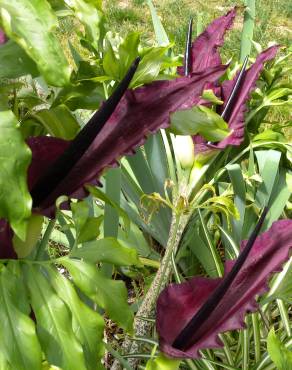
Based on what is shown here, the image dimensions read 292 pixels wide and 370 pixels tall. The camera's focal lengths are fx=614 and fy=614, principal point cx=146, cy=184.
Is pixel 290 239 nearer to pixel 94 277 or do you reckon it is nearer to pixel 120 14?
A: pixel 94 277

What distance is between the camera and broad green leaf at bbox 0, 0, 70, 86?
50 cm

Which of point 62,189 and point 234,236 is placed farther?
point 234,236

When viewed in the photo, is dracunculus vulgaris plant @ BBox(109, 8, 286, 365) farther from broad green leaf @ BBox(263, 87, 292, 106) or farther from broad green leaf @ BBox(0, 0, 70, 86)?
broad green leaf @ BBox(0, 0, 70, 86)

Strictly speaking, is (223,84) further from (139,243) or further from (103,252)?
(103,252)

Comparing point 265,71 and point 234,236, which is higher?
point 265,71

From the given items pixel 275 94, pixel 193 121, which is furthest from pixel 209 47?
pixel 193 121

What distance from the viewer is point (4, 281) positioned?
637 mm

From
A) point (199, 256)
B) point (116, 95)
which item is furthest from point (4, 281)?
point (199, 256)

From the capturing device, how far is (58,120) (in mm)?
825

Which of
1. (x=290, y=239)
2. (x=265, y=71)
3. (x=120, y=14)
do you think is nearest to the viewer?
(x=290, y=239)

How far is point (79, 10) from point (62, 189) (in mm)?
208

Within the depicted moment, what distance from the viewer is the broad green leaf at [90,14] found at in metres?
0.70

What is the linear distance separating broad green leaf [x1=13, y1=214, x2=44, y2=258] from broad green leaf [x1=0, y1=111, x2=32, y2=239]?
189mm

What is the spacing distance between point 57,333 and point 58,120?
0.30m
